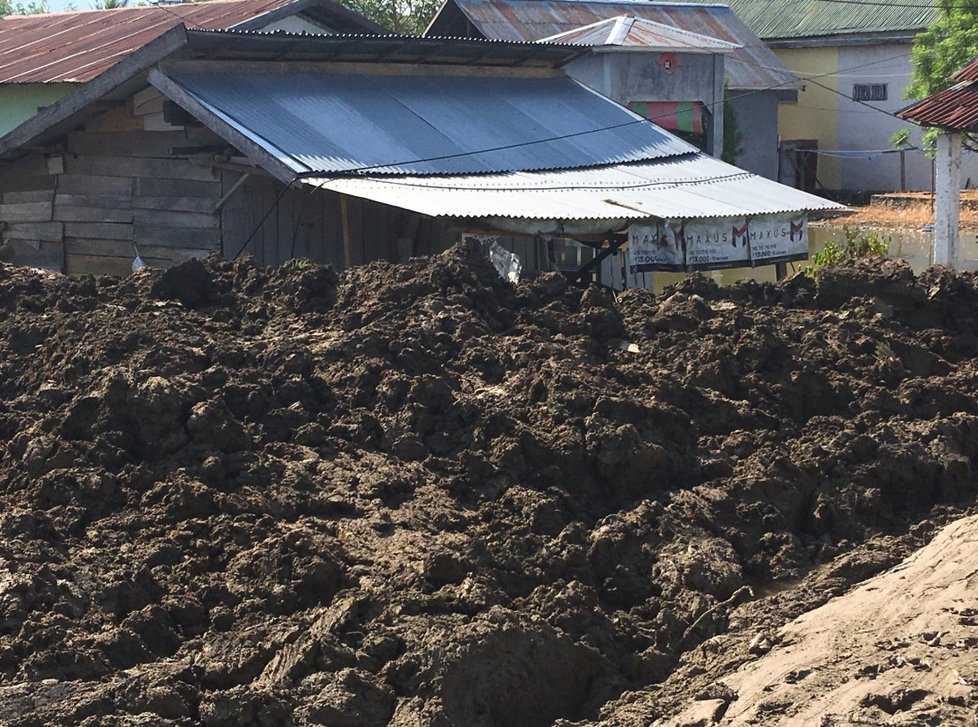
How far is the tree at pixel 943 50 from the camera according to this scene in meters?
26.9

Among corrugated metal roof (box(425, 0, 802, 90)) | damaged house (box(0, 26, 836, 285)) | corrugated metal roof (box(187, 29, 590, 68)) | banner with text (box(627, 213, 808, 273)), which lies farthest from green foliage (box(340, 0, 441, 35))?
banner with text (box(627, 213, 808, 273))

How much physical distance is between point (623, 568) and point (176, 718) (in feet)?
8.32

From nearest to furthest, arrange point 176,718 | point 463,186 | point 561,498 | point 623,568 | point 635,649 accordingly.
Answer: point 176,718
point 635,649
point 623,568
point 561,498
point 463,186

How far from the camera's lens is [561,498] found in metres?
7.55

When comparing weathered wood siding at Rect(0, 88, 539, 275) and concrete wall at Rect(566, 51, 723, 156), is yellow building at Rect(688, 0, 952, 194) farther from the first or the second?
weathered wood siding at Rect(0, 88, 539, 275)

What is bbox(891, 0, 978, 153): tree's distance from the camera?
1061 inches

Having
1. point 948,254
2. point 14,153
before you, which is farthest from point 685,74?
point 14,153

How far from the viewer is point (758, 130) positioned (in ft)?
98.0

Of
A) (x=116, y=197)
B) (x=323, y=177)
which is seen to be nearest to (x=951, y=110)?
(x=323, y=177)

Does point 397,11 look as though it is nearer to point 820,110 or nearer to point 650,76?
point 820,110

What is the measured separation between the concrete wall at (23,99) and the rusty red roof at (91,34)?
0.30 m

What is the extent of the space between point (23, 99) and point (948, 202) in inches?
548

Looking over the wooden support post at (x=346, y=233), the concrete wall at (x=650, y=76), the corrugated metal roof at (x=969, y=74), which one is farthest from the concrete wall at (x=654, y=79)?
the wooden support post at (x=346, y=233)

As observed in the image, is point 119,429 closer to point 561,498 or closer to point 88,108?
point 561,498
